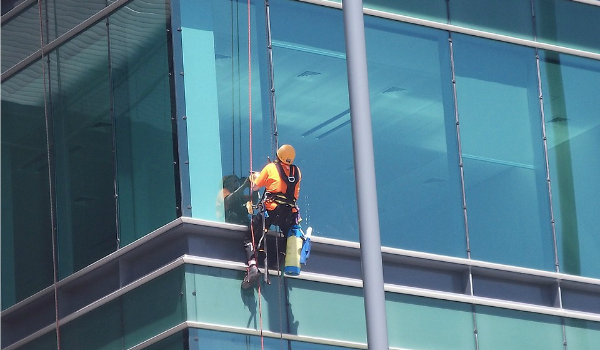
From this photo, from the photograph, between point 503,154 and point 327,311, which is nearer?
point 327,311


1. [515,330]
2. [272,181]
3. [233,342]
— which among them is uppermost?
[272,181]

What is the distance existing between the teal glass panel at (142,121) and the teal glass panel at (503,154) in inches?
158

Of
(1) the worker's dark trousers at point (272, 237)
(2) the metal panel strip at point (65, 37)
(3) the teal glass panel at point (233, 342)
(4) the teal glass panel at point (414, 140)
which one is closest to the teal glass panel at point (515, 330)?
(4) the teal glass panel at point (414, 140)

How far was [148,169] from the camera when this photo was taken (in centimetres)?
1881

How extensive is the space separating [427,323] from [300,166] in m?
2.51

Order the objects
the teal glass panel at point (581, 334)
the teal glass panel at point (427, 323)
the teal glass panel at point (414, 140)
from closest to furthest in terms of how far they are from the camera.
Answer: the teal glass panel at point (427, 323)
the teal glass panel at point (414, 140)
the teal glass panel at point (581, 334)

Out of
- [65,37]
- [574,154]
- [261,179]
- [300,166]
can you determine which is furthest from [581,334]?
[65,37]

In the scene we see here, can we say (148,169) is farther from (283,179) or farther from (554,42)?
(554,42)

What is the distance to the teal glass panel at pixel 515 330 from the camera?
1967 centimetres

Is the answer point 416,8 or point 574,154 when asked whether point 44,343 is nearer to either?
point 416,8

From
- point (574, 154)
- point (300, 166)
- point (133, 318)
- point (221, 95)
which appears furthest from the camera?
point (574, 154)

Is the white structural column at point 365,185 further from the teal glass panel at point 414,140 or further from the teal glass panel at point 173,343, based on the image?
the teal glass panel at point 414,140

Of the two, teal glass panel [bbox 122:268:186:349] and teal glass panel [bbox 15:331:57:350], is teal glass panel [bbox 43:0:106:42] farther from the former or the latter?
teal glass panel [bbox 15:331:57:350]

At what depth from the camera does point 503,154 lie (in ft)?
67.1
